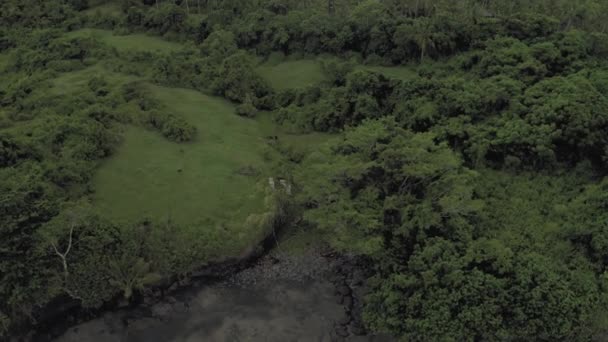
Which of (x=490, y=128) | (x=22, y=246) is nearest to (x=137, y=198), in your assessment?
(x=22, y=246)

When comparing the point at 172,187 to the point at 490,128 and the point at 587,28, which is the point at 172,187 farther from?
the point at 587,28

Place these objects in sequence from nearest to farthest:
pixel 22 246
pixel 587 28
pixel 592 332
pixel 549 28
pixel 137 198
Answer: pixel 592 332 < pixel 22 246 < pixel 137 198 < pixel 549 28 < pixel 587 28

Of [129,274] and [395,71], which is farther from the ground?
[395,71]

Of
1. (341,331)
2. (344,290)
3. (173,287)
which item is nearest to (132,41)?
(173,287)

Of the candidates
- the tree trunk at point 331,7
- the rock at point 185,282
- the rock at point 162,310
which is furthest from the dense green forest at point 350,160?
the tree trunk at point 331,7

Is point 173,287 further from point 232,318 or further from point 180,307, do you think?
point 232,318

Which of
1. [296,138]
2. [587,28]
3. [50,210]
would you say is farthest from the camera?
[587,28]
